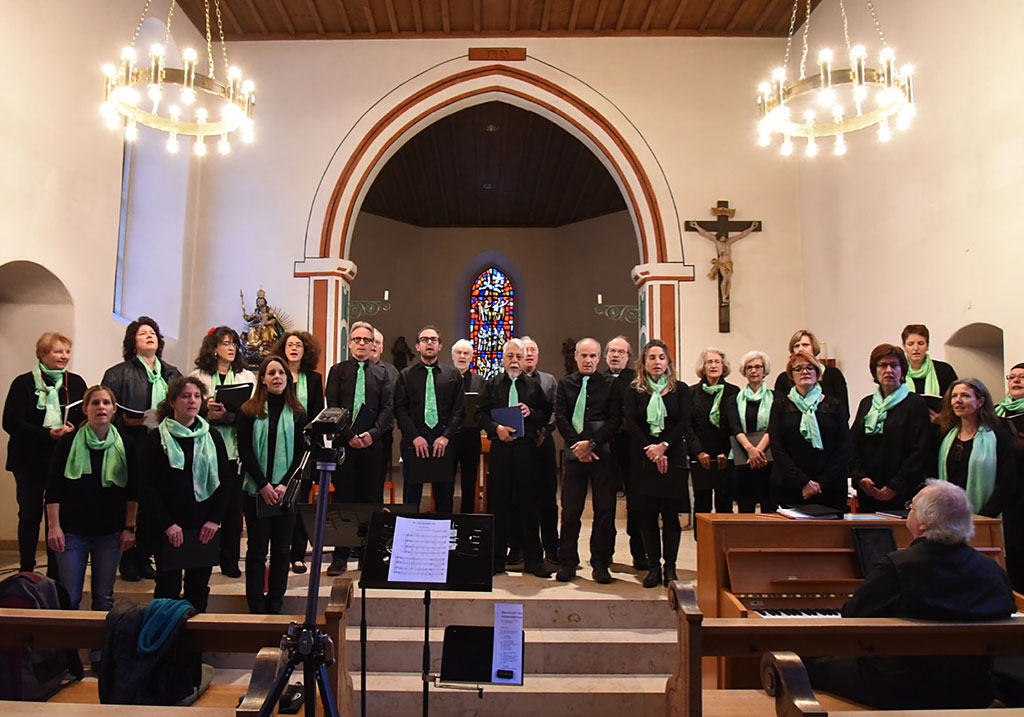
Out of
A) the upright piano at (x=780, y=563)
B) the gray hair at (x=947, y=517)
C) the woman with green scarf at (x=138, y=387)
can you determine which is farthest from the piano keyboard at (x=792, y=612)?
the woman with green scarf at (x=138, y=387)

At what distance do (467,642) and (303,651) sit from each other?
625 millimetres

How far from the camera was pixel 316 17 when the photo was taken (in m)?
6.88

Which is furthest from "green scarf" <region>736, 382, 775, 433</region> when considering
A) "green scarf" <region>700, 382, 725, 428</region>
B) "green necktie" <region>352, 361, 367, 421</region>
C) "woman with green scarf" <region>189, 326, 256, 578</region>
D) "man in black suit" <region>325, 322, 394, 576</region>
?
"woman with green scarf" <region>189, 326, 256, 578</region>

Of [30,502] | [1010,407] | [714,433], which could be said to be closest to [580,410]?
[714,433]

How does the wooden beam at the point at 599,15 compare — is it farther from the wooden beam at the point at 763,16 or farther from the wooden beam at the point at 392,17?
the wooden beam at the point at 392,17

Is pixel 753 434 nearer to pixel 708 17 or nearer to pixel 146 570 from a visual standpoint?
pixel 146 570

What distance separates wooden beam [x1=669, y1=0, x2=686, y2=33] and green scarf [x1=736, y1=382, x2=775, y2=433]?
4.01m

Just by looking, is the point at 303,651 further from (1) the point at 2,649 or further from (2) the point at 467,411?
(2) the point at 467,411

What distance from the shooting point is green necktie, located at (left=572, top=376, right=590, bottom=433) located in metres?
4.10

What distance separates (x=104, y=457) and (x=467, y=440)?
1999 mm

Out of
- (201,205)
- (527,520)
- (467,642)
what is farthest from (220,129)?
(467,642)

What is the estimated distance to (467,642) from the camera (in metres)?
2.24

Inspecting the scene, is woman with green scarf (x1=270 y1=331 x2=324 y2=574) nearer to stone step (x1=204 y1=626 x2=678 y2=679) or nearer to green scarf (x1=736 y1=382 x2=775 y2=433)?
stone step (x1=204 y1=626 x2=678 y2=679)

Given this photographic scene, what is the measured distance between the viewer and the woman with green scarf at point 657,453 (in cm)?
386
